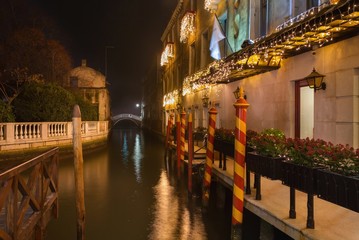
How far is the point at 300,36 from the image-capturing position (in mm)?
7668

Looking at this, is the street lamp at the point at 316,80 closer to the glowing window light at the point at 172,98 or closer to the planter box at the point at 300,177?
the planter box at the point at 300,177

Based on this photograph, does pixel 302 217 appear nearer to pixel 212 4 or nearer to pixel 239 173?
pixel 239 173

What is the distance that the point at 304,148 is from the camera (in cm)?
504

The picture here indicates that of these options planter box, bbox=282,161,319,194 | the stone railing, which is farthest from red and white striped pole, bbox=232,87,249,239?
the stone railing

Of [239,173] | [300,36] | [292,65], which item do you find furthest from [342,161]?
[292,65]

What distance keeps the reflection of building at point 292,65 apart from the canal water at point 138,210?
333cm

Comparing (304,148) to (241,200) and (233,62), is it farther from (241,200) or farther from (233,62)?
(233,62)

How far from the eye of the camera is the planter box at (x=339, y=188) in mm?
3833

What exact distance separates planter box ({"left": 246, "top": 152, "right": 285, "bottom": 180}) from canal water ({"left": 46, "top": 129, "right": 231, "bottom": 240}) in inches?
60.4

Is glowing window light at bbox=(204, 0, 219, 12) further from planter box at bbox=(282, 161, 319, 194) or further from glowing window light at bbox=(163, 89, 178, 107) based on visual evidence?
planter box at bbox=(282, 161, 319, 194)

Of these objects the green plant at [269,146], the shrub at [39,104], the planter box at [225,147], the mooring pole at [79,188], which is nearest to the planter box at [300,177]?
the green plant at [269,146]

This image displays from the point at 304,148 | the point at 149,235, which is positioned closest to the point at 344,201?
the point at 304,148

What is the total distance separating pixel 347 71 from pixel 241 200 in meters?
3.95

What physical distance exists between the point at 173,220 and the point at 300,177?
Result: 365cm
